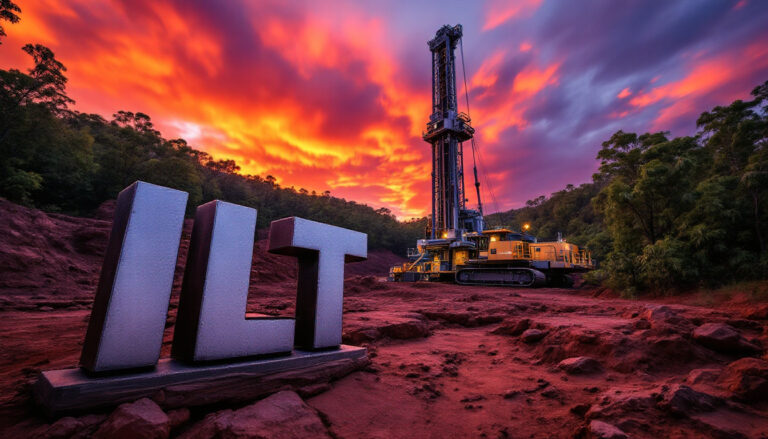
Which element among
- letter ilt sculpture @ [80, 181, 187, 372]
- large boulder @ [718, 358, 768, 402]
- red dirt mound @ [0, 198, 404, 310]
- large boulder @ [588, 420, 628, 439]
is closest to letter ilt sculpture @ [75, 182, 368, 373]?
letter ilt sculpture @ [80, 181, 187, 372]

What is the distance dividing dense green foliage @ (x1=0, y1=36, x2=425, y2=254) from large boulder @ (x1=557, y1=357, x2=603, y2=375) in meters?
28.4

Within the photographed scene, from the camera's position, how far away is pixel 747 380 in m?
2.79

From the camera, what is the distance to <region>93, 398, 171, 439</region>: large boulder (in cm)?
186

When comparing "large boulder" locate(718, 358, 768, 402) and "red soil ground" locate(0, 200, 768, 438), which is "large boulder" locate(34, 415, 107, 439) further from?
"large boulder" locate(718, 358, 768, 402)

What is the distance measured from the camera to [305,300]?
388 centimetres

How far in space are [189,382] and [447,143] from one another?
97.1 feet

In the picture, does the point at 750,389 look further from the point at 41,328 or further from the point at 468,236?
the point at 468,236

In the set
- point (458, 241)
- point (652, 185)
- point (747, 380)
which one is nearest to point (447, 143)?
point (458, 241)

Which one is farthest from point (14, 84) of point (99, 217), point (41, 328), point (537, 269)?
point (537, 269)

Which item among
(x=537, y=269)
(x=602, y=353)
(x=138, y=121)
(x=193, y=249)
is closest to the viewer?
(x=193, y=249)

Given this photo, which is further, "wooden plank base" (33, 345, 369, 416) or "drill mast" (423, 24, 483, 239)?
"drill mast" (423, 24, 483, 239)

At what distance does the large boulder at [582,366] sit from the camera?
12.4ft

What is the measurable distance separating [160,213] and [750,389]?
5708mm

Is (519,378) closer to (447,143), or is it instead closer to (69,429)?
(69,429)
